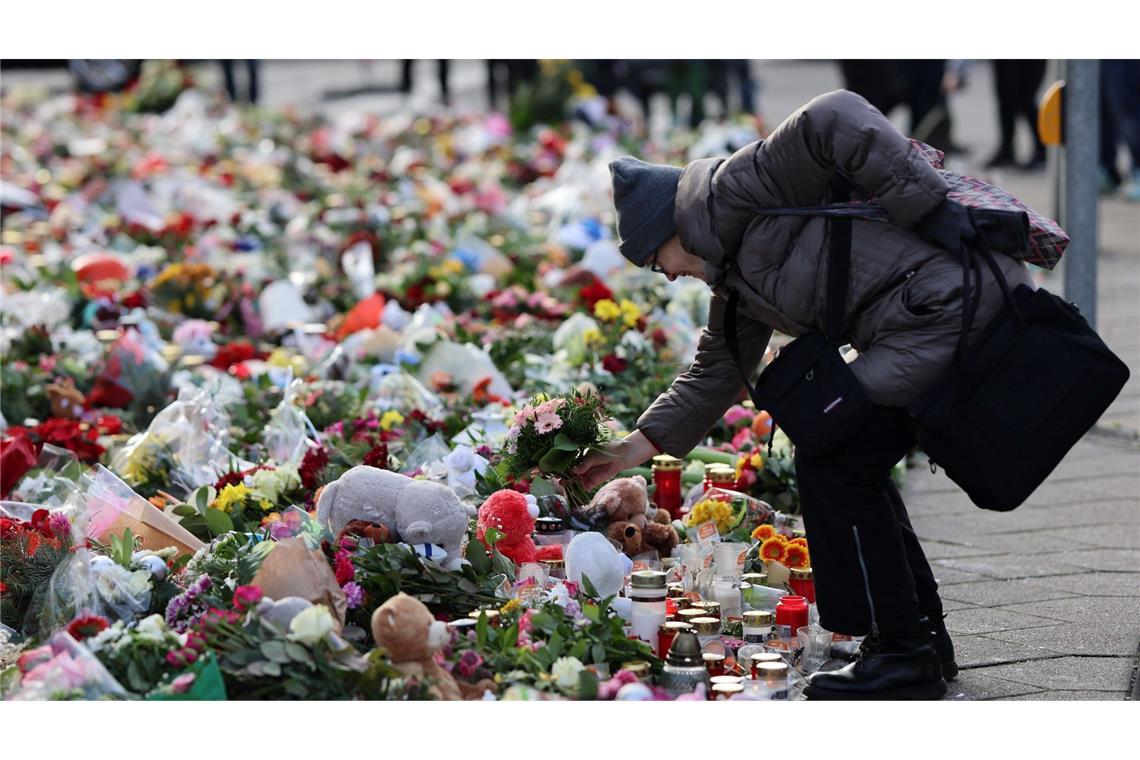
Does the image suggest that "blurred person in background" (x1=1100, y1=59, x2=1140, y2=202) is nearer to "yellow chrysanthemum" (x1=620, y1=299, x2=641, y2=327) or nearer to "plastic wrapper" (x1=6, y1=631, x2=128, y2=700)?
"yellow chrysanthemum" (x1=620, y1=299, x2=641, y2=327)

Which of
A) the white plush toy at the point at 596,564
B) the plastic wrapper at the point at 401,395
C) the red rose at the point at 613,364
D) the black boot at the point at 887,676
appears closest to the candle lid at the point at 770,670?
the black boot at the point at 887,676

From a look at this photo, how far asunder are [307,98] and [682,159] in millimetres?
8907

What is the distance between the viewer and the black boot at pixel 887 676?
3004 millimetres

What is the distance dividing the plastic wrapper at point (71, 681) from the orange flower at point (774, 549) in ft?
4.74

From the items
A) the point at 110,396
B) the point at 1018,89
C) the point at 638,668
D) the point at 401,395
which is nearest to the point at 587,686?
the point at 638,668

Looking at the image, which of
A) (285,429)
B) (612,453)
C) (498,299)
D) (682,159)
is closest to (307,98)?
(682,159)

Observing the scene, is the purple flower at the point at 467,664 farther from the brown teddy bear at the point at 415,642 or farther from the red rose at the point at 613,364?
the red rose at the point at 613,364

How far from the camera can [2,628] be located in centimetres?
318

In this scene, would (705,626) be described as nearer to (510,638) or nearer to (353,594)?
(510,638)

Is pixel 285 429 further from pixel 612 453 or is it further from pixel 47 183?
pixel 47 183

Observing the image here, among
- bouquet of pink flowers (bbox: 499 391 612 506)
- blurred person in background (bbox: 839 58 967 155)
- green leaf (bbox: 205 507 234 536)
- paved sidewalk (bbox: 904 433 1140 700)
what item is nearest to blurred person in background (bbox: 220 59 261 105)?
blurred person in background (bbox: 839 58 967 155)

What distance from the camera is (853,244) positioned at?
115 inches

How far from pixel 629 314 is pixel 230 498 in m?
1.82

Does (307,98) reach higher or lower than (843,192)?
lower
